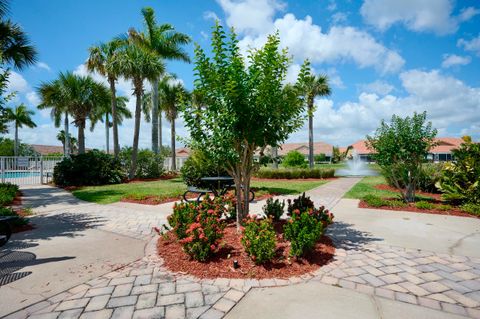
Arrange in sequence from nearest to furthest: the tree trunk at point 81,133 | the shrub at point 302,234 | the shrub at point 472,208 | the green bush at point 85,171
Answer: the shrub at point 302,234 < the shrub at point 472,208 < the green bush at point 85,171 < the tree trunk at point 81,133

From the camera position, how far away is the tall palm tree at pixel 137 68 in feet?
57.9

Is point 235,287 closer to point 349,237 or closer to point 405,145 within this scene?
point 349,237

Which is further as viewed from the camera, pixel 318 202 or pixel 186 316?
pixel 318 202

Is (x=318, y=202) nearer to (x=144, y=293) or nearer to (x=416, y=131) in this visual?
(x=416, y=131)

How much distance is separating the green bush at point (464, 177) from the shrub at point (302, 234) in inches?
257

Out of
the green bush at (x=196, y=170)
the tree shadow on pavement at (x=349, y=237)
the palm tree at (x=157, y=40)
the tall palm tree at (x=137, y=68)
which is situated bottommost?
the tree shadow on pavement at (x=349, y=237)

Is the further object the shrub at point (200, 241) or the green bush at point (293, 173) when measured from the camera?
the green bush at point (293, 173)

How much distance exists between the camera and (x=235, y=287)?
3.08 meters

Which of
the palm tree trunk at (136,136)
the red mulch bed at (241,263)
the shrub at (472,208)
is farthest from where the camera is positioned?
the palm tree trunk at (136,136)

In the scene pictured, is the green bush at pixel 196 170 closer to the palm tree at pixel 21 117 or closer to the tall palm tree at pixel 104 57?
the tall palm tree at pixel 104 57

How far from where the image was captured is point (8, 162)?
50.6 feet

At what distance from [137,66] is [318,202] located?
1510 centimetres

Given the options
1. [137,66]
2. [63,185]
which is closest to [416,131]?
[137,66]

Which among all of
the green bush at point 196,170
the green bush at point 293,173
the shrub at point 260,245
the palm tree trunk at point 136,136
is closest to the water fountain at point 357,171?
the green bush at point 293,173
